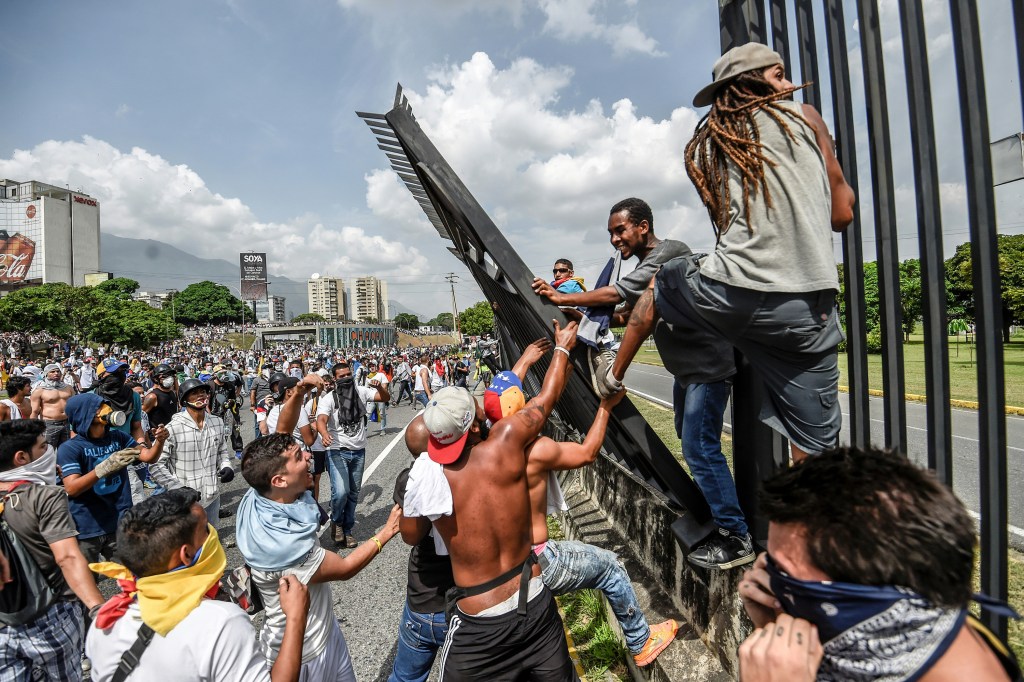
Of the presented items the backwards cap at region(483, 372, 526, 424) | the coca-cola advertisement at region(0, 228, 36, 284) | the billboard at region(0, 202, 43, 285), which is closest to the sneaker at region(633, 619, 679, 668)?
the backwards cap at region(483, 372, 526, 424)

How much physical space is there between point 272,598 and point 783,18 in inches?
129

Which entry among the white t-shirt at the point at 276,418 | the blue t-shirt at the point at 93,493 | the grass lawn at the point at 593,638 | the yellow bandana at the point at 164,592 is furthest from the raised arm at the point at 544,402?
the white t-shirt at the point at 276,418

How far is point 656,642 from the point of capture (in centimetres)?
259

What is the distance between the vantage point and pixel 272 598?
2.47m

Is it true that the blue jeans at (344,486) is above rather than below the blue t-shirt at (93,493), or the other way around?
below

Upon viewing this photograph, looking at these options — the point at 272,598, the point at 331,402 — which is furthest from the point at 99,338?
the point at 272,598

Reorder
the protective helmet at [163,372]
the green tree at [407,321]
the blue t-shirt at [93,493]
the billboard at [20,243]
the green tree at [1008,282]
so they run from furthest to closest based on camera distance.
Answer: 1. the green tree at [407,321]
2. the billboard at [20,243]
3. the green tree at [1008,282]
4. the protective helmet at [163,372]
5. the blue t-shirt at [93,493]

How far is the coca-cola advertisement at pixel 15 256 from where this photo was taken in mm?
99188

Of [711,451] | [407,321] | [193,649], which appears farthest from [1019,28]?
[407,321]

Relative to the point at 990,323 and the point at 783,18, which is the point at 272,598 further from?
the point at 783,18

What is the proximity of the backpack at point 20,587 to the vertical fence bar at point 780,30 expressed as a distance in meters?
4.06

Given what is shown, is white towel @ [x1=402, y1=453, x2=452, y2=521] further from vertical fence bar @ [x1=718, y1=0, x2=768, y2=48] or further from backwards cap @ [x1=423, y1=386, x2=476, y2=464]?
vertical fence bar @ [x1=718, y1=0, x2=768, y2=48]

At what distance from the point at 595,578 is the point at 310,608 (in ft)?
4.49

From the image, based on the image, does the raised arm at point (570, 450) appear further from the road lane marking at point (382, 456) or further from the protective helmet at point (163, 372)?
the protective helmet at point (163, 372)
